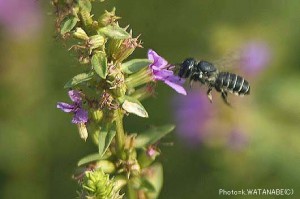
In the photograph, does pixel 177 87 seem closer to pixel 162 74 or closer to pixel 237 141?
pixel 162 74

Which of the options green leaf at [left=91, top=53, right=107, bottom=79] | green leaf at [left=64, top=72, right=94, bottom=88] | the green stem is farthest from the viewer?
the green stem

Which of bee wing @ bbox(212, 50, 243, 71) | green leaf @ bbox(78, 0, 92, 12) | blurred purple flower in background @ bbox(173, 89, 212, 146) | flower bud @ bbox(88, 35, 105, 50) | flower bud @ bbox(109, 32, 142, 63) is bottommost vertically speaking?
flower bud @ bbox(88, 35, 105, 50)

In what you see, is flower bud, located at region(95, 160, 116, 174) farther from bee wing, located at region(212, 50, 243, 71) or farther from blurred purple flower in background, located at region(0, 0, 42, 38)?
blurred purple flower in background, located at region(0, 0, 42, 38)

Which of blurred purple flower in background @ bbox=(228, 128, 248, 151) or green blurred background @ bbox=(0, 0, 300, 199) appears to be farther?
green blurred background @ bbox=(0, 0, 300, 199)

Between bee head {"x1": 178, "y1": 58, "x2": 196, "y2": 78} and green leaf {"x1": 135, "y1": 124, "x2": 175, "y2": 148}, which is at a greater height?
bee head {"x1": 178, "y1": 58, "x2": 196, "y2": 78}

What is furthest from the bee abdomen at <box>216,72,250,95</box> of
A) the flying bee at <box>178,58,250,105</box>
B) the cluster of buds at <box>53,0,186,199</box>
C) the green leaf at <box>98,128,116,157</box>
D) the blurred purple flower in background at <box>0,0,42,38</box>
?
the blurred purple flower in background at <box>0,0,42,38</box>

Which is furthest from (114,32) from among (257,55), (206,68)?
(257,55)

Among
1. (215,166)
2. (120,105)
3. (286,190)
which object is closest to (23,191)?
(215,166)

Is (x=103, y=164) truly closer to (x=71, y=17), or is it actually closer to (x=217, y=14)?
(x=71, y=17)
